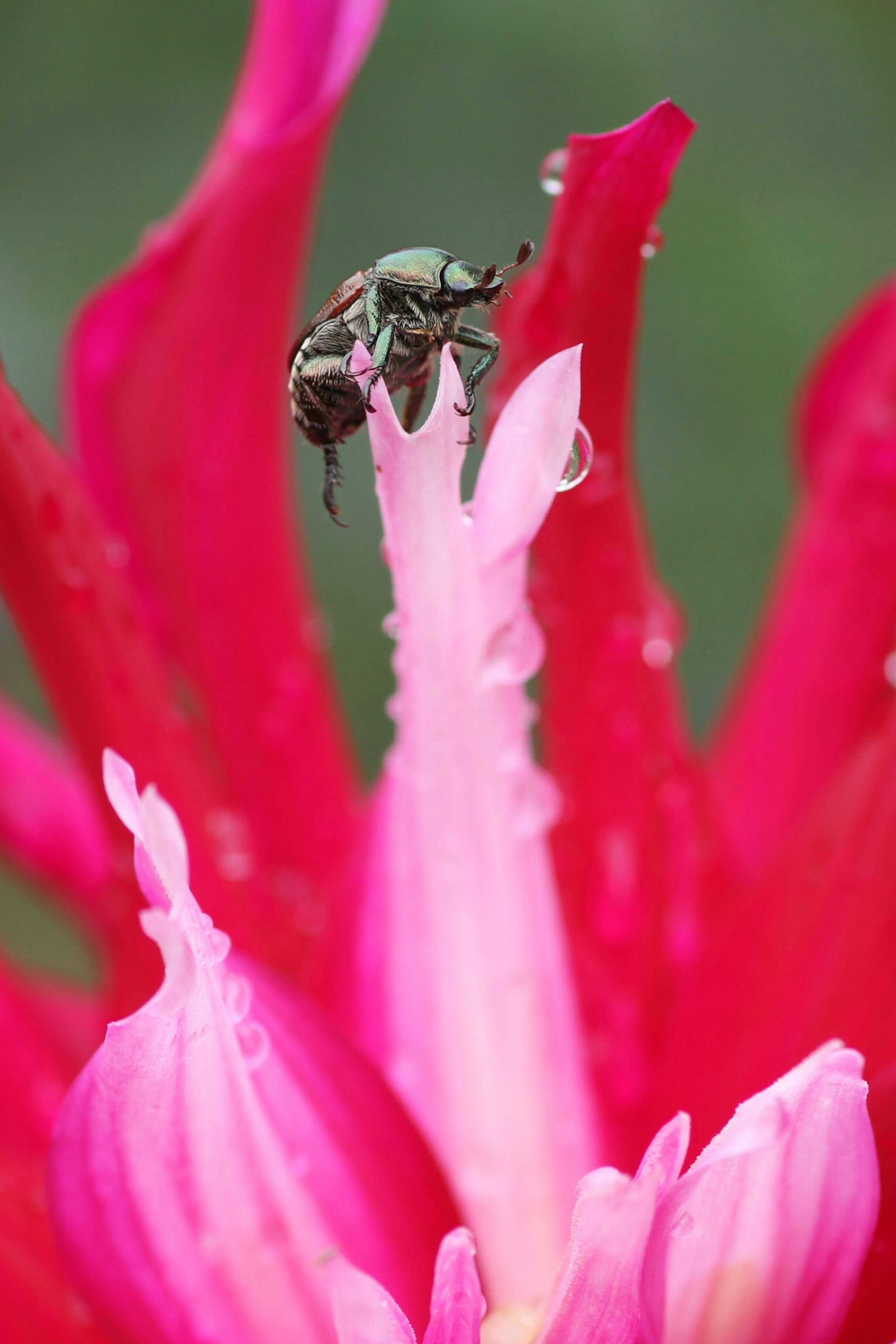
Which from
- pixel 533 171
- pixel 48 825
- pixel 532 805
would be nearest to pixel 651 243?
pixel 532 805

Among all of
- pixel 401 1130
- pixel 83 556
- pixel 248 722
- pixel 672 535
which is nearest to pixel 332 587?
pixel 672 535

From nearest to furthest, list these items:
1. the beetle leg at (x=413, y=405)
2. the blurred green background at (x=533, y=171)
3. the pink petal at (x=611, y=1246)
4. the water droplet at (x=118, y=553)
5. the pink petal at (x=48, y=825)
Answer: the pink petal at (x=611, y=1246) → the beetle leg at (x=413, y=405) → the water droplet at (x=118, y=553) → the pink petal at (x=48, y=825) → the blurred green background at (x=533, y=171)

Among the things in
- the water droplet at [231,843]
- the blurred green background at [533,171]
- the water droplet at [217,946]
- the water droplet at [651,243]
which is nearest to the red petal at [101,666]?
the water droplet at [231,843]

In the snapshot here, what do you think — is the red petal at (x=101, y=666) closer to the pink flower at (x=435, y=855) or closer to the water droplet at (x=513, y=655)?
the pink flower at (x=435, y=855)

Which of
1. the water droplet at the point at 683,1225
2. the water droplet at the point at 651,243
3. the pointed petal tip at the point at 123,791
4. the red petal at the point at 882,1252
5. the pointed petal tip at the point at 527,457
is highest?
the water droplet at the point at 651,243

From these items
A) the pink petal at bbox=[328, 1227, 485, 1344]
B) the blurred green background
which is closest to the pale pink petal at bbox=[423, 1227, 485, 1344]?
the pink petal at bbox=[328, 1227, 485, 1344]
